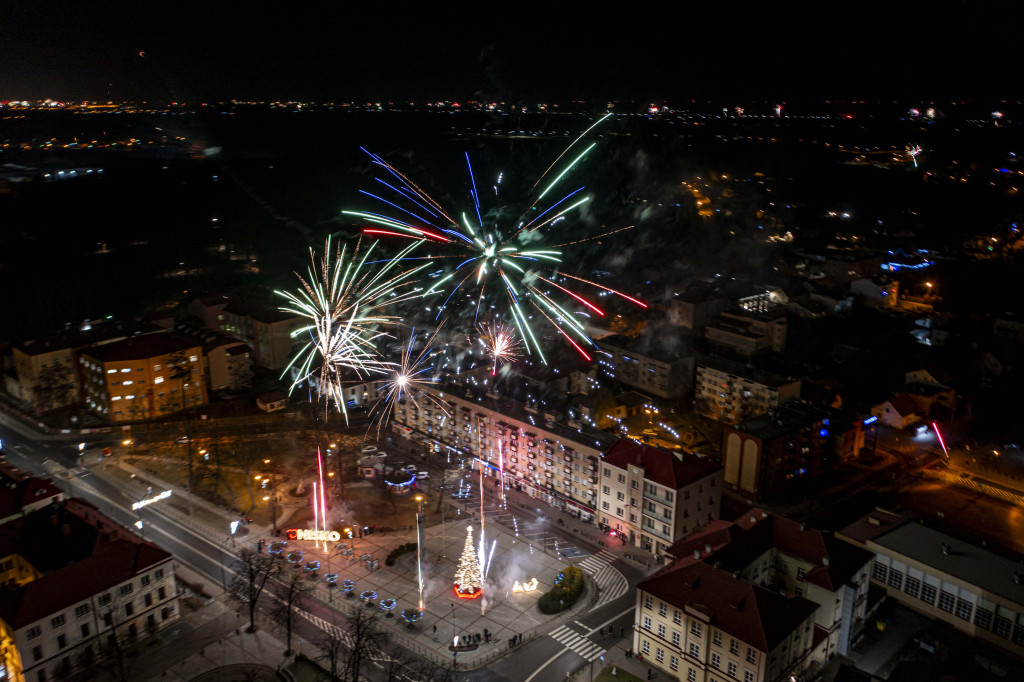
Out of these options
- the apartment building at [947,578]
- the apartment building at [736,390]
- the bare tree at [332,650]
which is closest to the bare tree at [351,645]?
the bare tree at [332,650]

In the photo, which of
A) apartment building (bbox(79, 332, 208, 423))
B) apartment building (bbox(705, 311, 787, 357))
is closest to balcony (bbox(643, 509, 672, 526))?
apartment building (bbox(705, 311, 787, 357))

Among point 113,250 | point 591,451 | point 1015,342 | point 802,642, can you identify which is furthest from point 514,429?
point 113,250

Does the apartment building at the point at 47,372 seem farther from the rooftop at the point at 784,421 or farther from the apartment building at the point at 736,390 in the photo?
the rooftop at the point at 784,421

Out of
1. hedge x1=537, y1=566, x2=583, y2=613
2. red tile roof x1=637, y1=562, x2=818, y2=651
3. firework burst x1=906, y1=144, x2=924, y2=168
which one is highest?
firework burst x1=906, y1=144, x2=924, y2=168

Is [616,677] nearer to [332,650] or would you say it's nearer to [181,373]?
[332,650]

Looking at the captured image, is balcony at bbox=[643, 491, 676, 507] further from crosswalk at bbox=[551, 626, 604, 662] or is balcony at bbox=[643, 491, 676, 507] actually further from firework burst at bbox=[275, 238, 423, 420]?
firework burst at bbox=[275, 238, 423, 420]
